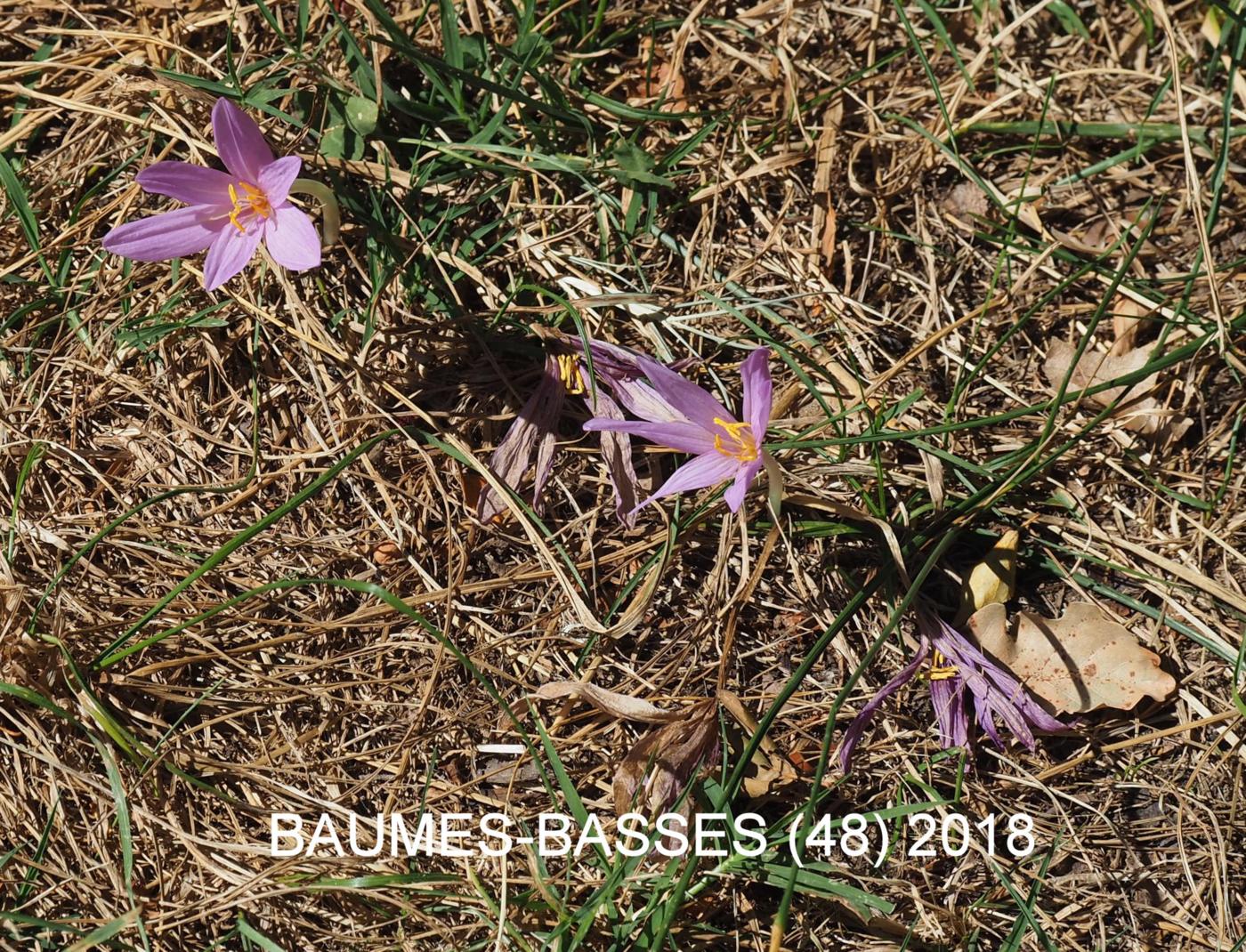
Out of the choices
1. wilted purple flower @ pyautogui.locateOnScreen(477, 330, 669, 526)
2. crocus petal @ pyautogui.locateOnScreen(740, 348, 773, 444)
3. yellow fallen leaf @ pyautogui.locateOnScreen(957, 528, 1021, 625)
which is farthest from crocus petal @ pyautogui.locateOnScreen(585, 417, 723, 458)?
yellow fallen leaf @ pyautogui.locateOnScreen(957, 528, 1021, 625)

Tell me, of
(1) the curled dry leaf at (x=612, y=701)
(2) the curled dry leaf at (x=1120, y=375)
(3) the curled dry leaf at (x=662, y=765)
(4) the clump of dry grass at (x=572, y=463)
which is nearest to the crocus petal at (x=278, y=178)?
(4) the clump of dry grass at (x=572, y=463)

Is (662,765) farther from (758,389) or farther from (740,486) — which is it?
(758,389)

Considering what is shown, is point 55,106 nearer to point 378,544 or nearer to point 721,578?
point 378,544

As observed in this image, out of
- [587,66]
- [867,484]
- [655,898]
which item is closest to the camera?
[655,898]

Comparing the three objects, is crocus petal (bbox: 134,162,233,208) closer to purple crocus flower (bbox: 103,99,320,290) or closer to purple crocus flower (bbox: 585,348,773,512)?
purple crocus flower (bbox: 103,99,320,290)

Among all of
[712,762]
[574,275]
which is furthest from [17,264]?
[712,762]

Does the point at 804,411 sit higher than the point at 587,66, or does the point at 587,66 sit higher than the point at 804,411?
the point at 587,66

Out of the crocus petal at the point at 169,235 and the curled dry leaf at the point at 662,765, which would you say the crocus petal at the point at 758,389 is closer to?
the curled dry leaf at the point at 662,765
